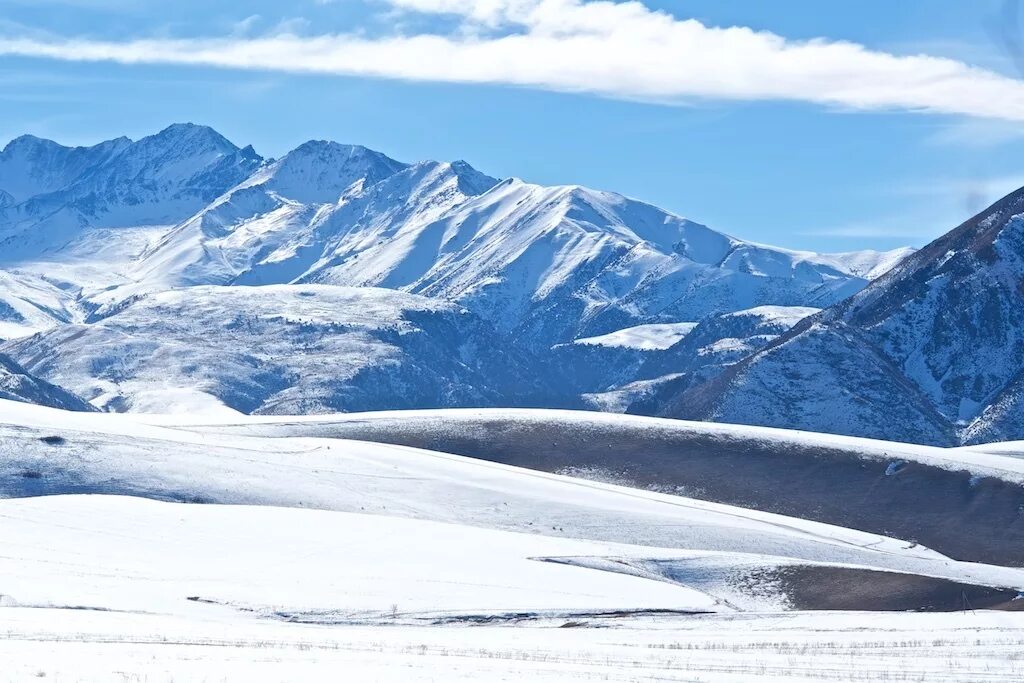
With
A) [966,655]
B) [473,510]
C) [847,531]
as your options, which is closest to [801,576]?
[847,531]

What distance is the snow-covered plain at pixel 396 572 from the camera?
46.5 meters

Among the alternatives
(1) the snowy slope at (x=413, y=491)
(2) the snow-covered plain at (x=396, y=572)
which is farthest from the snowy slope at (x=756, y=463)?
(1) the snowy slope at (x=413, y=491)

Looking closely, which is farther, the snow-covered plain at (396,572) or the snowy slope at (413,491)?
the snowy slope at (413,491)

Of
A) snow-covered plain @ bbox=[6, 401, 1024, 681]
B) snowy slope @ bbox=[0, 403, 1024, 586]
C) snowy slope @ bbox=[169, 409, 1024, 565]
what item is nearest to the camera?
snow-covered plain @ bbox=[6, 401, 1024, 681]

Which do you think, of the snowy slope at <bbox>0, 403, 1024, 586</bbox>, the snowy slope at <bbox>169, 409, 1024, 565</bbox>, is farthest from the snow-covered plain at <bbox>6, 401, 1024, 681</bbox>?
the snowy slope at <bbox>169, 409, 1024, 565</bbox>

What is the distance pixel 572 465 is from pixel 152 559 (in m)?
62.5

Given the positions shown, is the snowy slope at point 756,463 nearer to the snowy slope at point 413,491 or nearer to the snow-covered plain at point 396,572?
the snow-covered plain at point 396,572

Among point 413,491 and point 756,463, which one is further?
point 756,463

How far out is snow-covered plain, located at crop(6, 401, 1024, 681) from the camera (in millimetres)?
46531

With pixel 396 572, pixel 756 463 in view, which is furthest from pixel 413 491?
pixel 756 463

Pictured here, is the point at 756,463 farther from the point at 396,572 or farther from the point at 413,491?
the point at 396,572

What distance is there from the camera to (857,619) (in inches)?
2685

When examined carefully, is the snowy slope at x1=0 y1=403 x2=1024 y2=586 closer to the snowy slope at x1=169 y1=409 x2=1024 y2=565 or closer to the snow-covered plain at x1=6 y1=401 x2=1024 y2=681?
the snow-covered plain at x1=6 y1=401 x2=1024 y2=681

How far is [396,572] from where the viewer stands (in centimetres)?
8194
